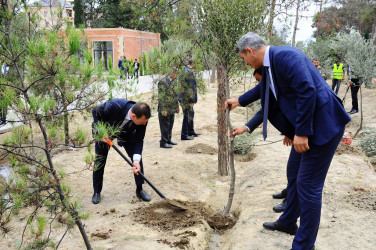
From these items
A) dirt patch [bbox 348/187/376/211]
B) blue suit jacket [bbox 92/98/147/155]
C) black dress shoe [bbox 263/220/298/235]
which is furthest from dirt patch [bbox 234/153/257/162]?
black dress shoe [bbox 263/220/298/235]

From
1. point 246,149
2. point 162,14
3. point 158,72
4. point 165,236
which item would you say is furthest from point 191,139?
point 165,236

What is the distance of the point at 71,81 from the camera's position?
2562 millimetres

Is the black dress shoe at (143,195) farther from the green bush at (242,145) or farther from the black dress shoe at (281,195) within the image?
the green bush at (242,145)

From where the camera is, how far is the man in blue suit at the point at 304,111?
2584mm

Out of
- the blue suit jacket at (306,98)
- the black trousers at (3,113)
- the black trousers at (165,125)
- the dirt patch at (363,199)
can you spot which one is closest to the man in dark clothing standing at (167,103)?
the black trousers at (165,125)

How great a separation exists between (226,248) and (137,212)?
4.52ft

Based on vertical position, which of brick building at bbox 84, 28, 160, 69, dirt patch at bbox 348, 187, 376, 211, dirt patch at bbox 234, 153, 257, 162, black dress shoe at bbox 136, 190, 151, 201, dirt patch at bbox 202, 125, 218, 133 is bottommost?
dirt patch at bbox 234, 153, 257, 162

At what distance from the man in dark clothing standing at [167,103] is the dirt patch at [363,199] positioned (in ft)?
12.3

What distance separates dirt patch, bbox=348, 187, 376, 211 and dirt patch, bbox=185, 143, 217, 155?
3669 mm

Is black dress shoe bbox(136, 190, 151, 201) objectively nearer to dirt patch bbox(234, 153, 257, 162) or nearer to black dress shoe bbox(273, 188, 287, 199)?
black dress shoe bbox(273, 188, 287, 199)

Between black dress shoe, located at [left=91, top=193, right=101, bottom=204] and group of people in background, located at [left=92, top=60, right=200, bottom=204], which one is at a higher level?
group of people in background, located at [left=92, top=60, right=200, bottom=204]

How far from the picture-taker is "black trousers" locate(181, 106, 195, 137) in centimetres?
843

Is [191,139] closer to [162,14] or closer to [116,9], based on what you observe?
[162,14]

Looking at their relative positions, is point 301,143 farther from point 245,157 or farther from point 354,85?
point 354,85
